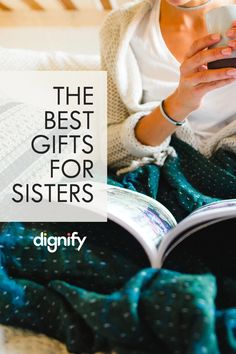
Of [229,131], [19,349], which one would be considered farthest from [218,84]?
[19,349]

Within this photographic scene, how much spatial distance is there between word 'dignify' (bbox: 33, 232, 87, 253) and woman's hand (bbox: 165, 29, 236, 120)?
272 mm

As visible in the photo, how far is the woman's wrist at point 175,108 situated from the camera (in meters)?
0.71

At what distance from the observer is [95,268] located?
0.48 m

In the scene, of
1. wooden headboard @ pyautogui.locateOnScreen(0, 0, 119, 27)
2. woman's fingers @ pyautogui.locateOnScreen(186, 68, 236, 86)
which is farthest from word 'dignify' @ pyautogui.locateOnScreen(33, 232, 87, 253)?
wooden headboard @ pyautogui.locateOnScreen(0, 0, 119, 27)

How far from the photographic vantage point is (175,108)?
72 cm

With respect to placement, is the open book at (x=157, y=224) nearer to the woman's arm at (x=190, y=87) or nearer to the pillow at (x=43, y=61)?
the woman's arm at (x=190, y=87)

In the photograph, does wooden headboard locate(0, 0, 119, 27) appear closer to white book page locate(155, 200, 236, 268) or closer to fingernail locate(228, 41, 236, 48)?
fingernail locate(228, 41, 236, 48)

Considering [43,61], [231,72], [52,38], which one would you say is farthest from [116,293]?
[52,38]

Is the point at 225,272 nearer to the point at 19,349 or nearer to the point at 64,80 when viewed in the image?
the point at 19,349

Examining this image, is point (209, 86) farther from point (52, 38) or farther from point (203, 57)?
point (52, 38)

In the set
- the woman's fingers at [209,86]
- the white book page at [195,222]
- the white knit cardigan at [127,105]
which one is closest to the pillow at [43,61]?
the white knit cardigan at [127,105]

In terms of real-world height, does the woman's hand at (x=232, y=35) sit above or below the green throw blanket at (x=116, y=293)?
above

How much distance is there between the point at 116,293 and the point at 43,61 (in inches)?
30.3

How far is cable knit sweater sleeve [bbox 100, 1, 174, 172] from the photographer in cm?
80
